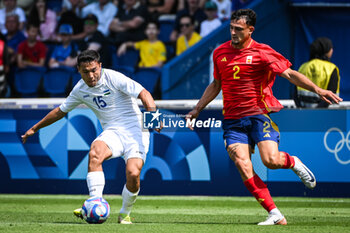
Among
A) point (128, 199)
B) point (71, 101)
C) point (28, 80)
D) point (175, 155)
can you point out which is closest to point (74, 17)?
point (28, 80)

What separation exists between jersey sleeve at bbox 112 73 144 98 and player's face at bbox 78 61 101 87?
0.23 m

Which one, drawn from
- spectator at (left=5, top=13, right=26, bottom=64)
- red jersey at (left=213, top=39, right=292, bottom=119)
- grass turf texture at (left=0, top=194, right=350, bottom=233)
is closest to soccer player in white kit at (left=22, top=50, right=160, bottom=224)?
grass turf texture at (left=0, top=194, right=350, bottom=233)

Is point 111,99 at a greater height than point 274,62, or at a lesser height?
lesser

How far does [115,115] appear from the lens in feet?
28.0

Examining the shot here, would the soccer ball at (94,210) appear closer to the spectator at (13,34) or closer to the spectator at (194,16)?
the spectator at (194,16)

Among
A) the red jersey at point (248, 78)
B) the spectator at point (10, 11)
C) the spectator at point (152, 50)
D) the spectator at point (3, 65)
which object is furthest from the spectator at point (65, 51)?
the red jersey at point (248, 78)

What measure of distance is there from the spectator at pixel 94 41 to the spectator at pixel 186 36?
1.55m

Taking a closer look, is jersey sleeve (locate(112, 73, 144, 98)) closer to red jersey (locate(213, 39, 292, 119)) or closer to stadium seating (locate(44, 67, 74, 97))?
red jersey (locate(213, 39, 292, 119))

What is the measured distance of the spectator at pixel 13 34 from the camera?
16.3 meters


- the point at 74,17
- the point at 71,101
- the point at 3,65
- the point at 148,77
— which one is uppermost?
the point at 71,101

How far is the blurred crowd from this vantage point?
49.4 ft

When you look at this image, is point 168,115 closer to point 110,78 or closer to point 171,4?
point 110,78

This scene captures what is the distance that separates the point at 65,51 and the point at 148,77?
2.40 metres

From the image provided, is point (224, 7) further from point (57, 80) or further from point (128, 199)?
point (128, 199)
